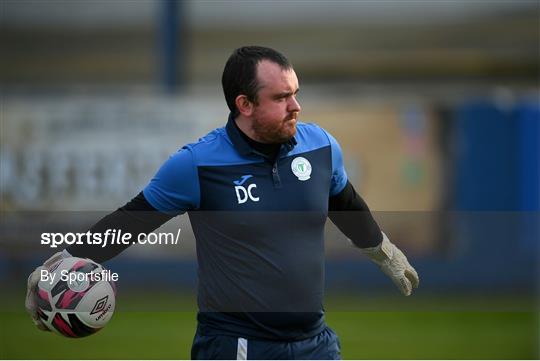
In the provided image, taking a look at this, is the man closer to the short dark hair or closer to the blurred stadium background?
the short dark hair

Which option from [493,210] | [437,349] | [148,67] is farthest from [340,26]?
[437,349]

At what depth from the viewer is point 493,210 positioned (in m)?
13.4

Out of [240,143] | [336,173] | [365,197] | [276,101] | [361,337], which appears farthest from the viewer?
[365,197]

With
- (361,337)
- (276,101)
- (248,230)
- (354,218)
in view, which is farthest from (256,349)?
(361,337)

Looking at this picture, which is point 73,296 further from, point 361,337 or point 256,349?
point 361,337

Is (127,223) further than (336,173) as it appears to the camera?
No

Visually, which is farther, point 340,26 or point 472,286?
point 340,26

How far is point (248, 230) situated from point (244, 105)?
0.52 metres

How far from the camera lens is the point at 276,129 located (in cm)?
448

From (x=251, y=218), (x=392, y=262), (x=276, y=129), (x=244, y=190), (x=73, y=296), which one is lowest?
(x=73, y=296)

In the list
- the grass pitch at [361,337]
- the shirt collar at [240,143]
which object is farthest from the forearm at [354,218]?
the grass pitch at [361,337]

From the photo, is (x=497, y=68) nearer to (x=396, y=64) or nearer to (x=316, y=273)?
(x=396, y=64)

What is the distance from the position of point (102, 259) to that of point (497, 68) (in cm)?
1825

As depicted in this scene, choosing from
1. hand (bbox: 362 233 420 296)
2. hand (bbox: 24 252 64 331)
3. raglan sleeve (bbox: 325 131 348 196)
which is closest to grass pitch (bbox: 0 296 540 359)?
hand (bbox: 362 233 420 296)
